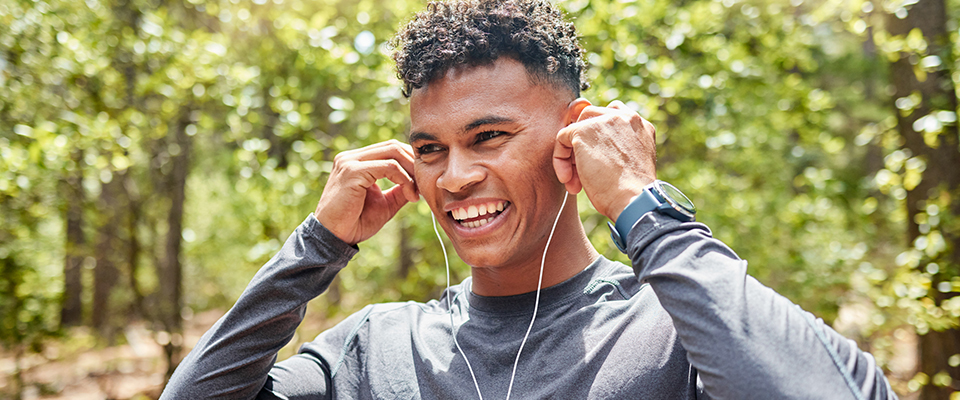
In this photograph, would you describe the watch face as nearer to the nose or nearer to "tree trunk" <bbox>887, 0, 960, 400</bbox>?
the nose

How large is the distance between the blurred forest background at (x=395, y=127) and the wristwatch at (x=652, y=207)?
185 cm

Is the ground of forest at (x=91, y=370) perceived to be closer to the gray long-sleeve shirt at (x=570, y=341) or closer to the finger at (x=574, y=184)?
the gray long-sleeve shirt at (x=570, y=341)

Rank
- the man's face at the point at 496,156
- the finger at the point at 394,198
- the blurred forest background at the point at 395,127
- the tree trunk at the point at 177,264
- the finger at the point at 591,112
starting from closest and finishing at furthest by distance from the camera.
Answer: the finger at the point at 591,112
the man's face at the point at 496,156
the finger at the point at 394,198
the blurred forest background at the point at 395,127
the tree trunk at the point at 177,264

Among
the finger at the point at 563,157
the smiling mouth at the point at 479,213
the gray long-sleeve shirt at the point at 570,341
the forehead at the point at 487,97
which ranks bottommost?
the gray long-sleeve shirt at the point at 570,341

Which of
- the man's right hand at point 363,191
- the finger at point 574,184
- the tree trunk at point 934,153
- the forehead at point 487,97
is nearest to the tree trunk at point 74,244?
the man's right hand at point 363,191

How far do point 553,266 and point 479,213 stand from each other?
297 millimetres

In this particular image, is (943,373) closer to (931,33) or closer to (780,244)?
(780,244)

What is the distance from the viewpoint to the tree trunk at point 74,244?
470 centimetres

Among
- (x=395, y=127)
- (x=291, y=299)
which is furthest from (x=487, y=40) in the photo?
(x=395, y=127)

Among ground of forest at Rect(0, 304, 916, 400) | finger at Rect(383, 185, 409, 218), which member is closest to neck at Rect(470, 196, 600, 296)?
finger at Rect(383, 185, 409, 218)

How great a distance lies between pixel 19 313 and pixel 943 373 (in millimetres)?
7509

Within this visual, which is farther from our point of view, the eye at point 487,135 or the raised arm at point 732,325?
the eye at point 487,135

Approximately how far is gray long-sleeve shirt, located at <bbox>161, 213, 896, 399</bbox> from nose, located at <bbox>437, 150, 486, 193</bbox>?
1.30 feet

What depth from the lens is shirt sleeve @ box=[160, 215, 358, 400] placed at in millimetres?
1697
